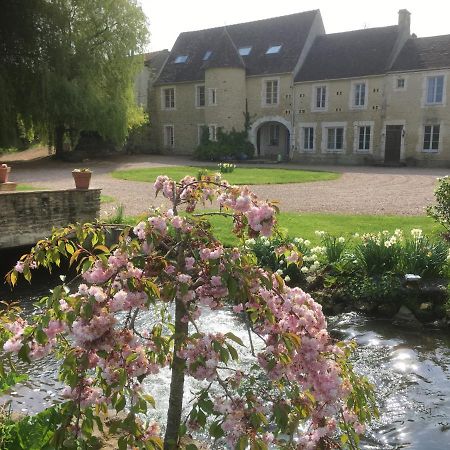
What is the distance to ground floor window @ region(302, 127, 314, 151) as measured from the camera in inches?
1307

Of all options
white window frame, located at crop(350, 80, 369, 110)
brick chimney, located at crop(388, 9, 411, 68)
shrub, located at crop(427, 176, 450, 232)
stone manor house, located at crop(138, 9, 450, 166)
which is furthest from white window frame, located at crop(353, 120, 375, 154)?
shrub, located at crop(427, 176, 450, 232)

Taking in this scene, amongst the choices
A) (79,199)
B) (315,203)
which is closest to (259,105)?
(315,203)

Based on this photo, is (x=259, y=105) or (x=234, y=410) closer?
(x=234, y=410)

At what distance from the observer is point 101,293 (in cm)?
219

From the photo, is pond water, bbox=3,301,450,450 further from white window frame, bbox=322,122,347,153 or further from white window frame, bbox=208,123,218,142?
white window frame, bbox=208,123,218,142

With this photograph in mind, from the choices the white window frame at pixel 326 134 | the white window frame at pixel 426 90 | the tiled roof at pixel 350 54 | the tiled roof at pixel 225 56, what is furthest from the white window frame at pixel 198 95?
the white window frame at pixel 426 90

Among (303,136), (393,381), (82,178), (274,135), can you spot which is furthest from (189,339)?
(274,135)

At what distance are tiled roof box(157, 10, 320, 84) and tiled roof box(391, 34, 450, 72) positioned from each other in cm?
707

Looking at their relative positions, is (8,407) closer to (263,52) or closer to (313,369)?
(313,369)

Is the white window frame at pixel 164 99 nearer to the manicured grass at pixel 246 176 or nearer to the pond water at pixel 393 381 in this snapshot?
the manicured grass at pixel 246 176

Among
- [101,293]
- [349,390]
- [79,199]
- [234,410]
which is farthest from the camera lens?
[79,199]

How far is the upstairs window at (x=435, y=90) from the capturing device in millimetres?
28188

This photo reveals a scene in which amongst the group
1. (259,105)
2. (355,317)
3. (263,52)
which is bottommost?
(355,317)

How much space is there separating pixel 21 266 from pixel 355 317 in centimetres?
626
